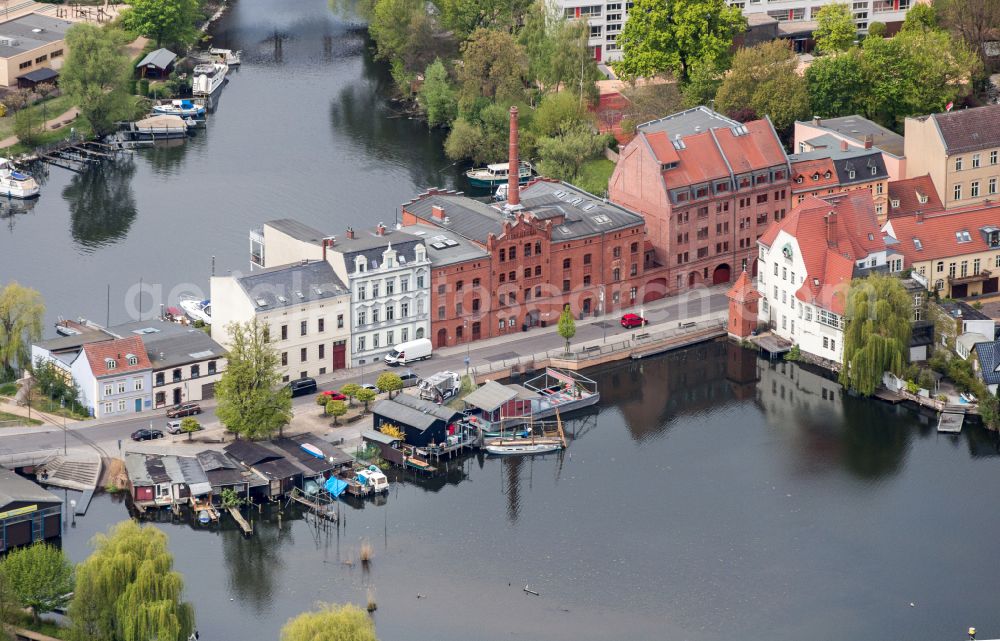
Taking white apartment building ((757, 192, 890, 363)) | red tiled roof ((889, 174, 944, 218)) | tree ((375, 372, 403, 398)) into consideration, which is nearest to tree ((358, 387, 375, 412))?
tree ((375, 372, 403, 398))

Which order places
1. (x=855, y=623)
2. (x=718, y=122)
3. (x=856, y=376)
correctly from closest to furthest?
(x=855, y=623) → (x=856, y=376) → (x=718, y=122)

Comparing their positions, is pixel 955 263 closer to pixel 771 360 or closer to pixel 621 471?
A: pixel 771 360

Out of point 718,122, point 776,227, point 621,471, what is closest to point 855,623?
point 621,471

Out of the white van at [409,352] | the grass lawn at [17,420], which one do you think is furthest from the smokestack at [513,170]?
the grass lawn at [17,420]

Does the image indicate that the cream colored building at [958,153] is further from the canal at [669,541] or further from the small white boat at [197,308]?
the small white boat at [197,308]

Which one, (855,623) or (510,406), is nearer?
(855,623)

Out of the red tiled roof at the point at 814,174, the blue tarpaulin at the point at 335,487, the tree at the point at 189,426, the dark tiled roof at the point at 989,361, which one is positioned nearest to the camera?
the blue tarpaulin at the point at 335,487
